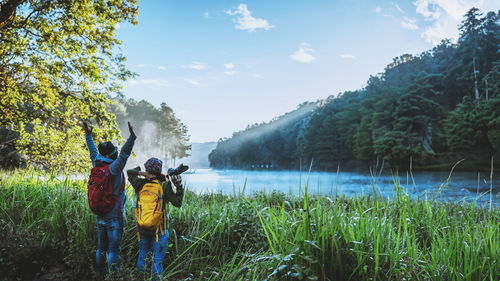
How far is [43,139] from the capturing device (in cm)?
925

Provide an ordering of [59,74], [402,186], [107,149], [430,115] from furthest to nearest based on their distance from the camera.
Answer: [430,115] → [59,74] → [402,186] → [107,149]

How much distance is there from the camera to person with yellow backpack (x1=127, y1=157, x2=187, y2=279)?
3.71 meters

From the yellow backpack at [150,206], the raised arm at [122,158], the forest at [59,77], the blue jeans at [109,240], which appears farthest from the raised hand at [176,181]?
the forest at [59,77]

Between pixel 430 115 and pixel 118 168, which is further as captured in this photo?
pixel 430 115

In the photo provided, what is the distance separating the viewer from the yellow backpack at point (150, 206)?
369cm

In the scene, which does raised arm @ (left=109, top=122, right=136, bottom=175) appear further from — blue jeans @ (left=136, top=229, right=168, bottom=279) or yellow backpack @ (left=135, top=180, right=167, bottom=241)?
blue jeans @ (left=136, top=229, right=168, bottom=279)

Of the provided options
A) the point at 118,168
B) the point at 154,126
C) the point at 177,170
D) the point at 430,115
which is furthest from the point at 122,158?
the point at 154,126

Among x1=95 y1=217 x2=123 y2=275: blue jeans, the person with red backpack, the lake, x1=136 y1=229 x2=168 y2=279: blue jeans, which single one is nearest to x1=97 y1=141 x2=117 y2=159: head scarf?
the person with red backpack

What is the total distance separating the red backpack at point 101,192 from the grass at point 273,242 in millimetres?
776

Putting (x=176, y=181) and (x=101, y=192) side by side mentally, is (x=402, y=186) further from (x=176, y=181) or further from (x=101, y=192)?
(x=101, y=192)

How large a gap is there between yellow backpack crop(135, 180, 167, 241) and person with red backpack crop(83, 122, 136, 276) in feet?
1.10

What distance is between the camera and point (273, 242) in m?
3.37

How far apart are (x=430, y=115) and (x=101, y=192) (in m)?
55.5

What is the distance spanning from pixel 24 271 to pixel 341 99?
93.2m
